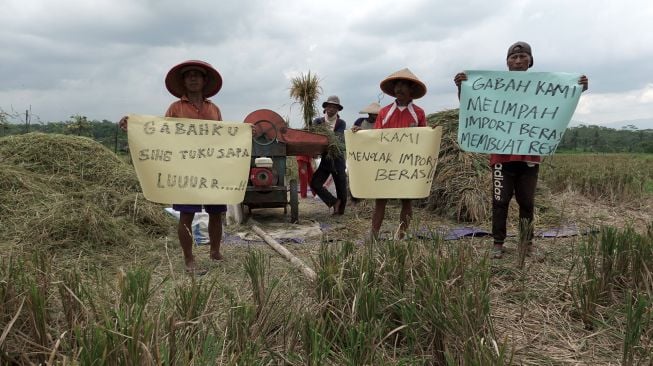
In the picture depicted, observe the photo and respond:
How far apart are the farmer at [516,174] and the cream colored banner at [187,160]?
74.8 inches

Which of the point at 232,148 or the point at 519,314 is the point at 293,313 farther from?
the point at 232,148

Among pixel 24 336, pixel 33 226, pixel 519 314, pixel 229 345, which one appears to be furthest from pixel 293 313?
pixel 33 226

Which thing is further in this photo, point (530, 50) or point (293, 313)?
point (530, 50)

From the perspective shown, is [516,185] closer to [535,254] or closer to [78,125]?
[535,254]

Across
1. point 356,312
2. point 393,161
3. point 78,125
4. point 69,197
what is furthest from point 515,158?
point 78,125

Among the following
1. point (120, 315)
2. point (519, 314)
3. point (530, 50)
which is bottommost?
point (519, 314)

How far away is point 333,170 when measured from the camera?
6.41m

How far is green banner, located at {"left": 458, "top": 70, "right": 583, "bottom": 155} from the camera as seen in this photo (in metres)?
3.53

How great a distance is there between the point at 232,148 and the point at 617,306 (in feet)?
8.64

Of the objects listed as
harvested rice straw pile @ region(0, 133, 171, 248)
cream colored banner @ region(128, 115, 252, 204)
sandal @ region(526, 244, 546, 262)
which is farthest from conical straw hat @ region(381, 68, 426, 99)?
harvested rice straw pile @ region(0, 133, 171, 248)

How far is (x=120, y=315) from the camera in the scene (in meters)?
1.55

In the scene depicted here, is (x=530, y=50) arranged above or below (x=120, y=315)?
above

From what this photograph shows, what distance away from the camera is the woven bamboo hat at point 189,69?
11.2 feet

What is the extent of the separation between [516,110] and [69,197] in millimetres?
→ 4538
